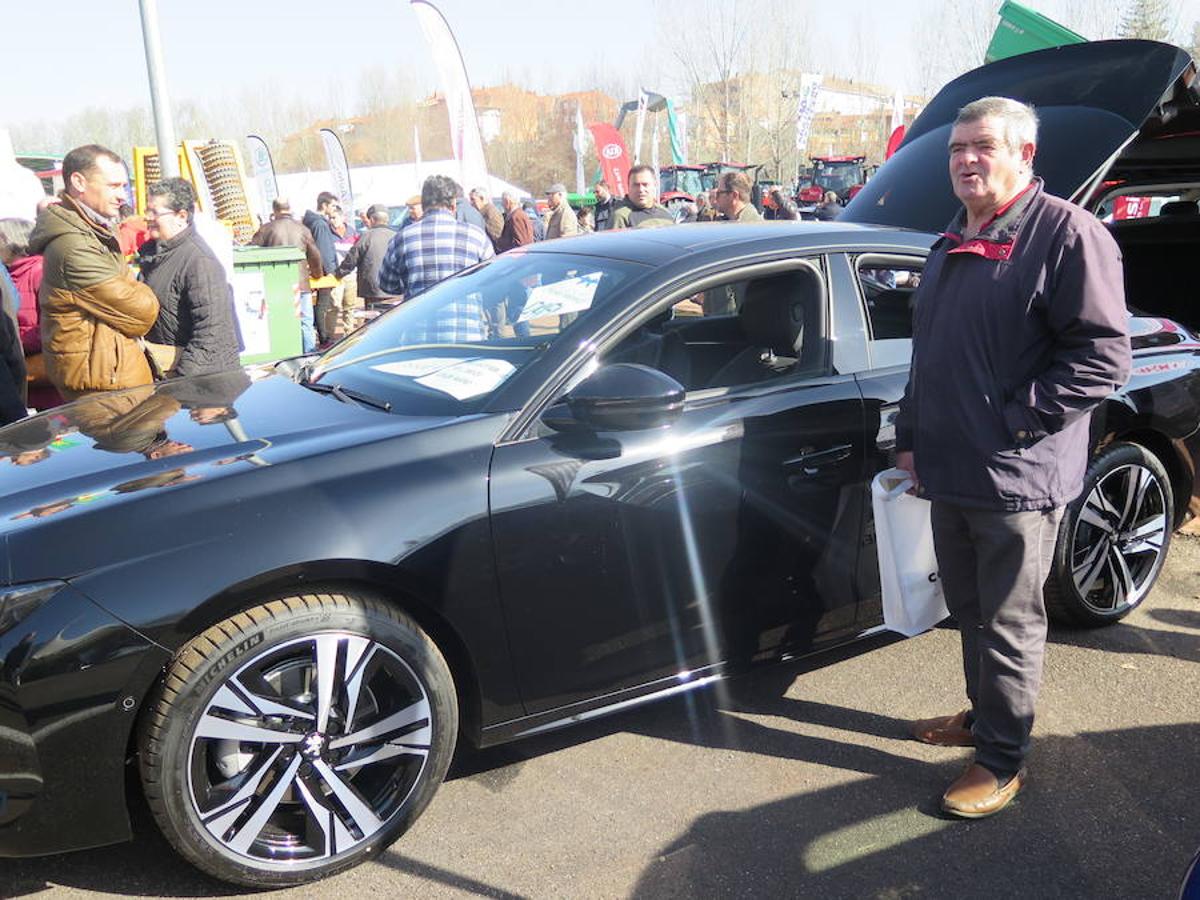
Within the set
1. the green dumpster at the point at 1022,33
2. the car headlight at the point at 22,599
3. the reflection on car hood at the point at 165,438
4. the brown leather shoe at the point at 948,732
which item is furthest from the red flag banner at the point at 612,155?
the car headlight at the point at 22,599

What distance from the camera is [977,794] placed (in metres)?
2.70

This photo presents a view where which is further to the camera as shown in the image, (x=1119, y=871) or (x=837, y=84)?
(x=837, y=84)

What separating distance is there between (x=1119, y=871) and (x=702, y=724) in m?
1.22


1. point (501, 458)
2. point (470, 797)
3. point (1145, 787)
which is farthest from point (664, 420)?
point (1145, 787)

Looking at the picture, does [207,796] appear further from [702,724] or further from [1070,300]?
[1070,300]

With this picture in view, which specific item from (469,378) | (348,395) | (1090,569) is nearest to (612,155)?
(1090,569)

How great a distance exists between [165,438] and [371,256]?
7.14 m

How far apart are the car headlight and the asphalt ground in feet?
2.24

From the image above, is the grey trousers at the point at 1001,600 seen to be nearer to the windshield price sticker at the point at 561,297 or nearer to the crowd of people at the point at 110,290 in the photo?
the windshield price sticker at the point at 561,297

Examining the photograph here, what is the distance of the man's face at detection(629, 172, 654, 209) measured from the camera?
768cm

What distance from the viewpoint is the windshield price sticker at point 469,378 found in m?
2.77

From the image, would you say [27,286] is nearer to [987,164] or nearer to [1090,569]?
[987,164]

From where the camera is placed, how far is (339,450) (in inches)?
98.0

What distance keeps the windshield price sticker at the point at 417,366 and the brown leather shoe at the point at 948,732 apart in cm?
185
